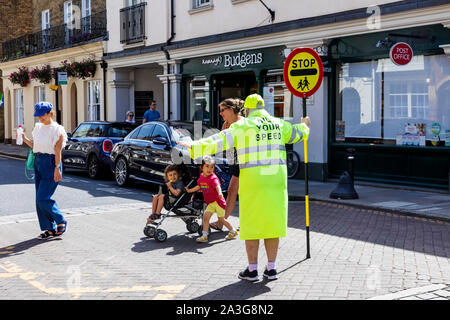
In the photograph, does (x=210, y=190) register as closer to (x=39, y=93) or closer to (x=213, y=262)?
(x=213, y=262)

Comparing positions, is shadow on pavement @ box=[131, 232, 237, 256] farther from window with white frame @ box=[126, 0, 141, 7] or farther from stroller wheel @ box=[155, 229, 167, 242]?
window with white frame @ box=[126, 0, 141, 7]

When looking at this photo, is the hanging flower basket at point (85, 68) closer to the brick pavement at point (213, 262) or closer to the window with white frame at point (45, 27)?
the window with white frame at point (45, 27)

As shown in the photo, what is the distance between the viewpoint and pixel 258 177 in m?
5.65

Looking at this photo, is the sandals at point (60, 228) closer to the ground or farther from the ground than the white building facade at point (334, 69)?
closer to the ground

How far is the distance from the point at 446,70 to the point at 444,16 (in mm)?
1121

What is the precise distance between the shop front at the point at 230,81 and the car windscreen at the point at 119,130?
3114mm

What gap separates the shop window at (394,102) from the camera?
12.3 m

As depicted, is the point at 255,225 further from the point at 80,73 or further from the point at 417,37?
the point at 80,73

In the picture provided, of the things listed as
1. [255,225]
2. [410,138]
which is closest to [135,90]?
[410,138]

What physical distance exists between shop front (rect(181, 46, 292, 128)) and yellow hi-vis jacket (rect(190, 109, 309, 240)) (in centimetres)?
994

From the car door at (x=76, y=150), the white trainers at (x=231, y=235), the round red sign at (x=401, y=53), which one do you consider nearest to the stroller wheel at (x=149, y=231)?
the white trainers at (x=231, y=235)

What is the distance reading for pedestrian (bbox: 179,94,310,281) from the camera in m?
5.62

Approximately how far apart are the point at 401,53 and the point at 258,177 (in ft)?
26.3

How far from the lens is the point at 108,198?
38.7 feet
